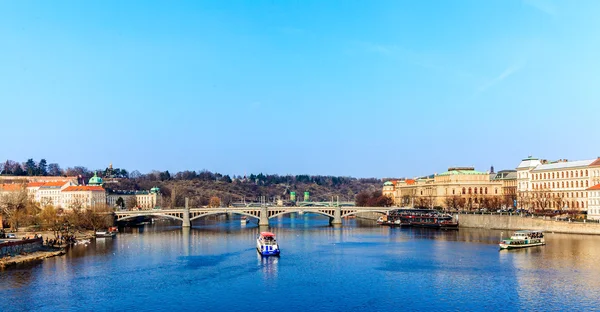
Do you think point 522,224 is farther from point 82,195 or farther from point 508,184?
point 82,195

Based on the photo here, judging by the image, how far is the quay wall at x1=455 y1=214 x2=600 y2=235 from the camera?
6944 cm

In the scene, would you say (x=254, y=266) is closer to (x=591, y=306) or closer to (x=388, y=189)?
(x=591, y=306)

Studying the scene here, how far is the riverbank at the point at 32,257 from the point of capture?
164 ft

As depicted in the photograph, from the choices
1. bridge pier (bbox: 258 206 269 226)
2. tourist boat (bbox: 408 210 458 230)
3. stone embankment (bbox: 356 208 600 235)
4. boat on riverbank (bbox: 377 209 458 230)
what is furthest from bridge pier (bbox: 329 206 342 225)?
stone embankment (bbox: 356 208 600 235)

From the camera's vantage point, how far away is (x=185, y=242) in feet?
232

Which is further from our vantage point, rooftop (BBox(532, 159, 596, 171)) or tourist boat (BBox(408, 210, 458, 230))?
tourist boat (BBox(408, 210, 458, 230))

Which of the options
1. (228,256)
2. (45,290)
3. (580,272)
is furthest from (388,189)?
(45,290)

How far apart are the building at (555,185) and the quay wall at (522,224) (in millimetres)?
6963

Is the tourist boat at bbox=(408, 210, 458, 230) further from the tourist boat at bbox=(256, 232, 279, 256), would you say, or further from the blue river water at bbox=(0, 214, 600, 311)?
the tourist boat at bbox=(256, 232, 279, 256)

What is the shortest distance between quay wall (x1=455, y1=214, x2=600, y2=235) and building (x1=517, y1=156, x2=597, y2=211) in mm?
6963

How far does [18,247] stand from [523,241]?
4463 centimetres

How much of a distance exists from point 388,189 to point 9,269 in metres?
120

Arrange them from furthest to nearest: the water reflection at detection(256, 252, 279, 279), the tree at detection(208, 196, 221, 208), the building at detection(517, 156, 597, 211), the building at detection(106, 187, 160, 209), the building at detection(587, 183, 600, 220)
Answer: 1. the tree at detection(208, 196, 221, 208)
2. the building at detection(106, 187, 160, 209)
3. the building at detection(517, 156, 597, 211)
4. the building at detection(587, 183, 600, 220)
5. the water reflection at detection(256, 252, 279, 279)

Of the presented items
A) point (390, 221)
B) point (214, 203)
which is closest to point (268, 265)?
point (390, 221)
